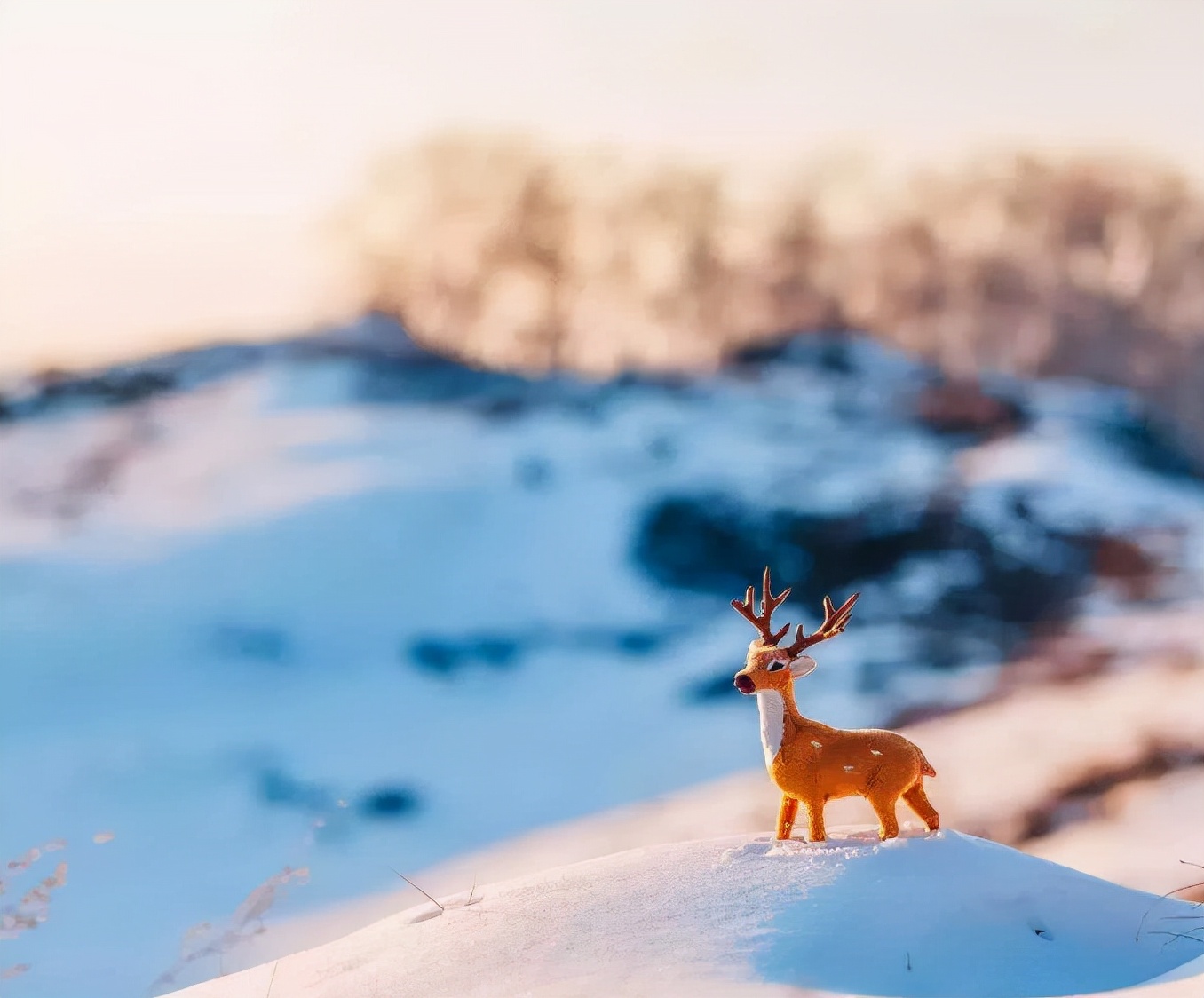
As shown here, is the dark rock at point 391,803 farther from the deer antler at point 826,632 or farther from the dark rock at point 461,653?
the deer antler at point 826,632

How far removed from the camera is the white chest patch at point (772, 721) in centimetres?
438

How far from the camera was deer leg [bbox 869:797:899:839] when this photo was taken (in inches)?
167

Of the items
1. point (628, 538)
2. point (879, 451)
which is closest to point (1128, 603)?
point (879, 451)

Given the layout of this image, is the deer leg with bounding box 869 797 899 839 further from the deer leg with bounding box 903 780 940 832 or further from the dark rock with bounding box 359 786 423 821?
the dark rock with bounding box 359 786 423 821

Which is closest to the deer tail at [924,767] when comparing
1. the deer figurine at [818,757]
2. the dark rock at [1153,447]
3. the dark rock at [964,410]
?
the deer figurine at [818,757]

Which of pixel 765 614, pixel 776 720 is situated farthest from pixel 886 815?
pixel 765 614

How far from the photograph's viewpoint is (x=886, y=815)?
14.0 feet

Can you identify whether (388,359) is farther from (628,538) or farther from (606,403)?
(628,538)

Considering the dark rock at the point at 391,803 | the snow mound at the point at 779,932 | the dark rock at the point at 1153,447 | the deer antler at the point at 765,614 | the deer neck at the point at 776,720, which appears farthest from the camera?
the dark rock at the point at 1153,447

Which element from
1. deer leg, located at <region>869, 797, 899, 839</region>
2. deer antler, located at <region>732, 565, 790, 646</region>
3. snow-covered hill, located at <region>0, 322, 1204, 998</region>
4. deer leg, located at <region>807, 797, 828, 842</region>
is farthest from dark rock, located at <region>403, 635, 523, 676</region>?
deer leg, located at <region>869, 797, 899, 839</region>

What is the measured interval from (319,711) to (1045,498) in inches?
276

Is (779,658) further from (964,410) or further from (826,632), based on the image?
(964,410)

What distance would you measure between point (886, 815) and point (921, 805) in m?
0.19

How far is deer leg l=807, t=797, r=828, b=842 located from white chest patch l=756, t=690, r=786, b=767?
22 centimetres
